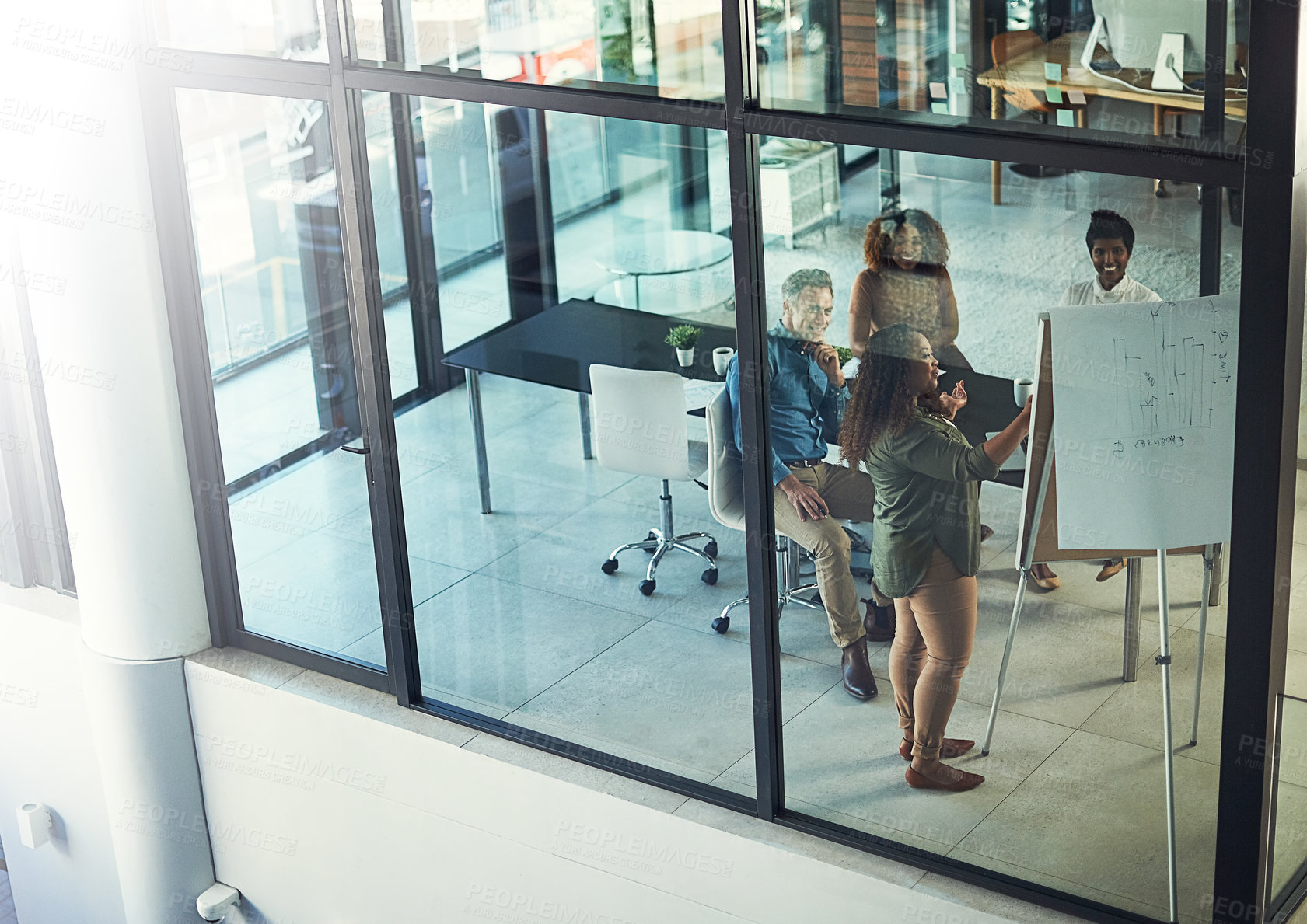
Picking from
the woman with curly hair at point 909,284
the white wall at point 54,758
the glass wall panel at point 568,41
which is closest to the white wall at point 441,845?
the white wall at point 54,758

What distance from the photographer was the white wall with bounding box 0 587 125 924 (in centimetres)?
557

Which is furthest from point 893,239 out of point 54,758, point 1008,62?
point 54,758

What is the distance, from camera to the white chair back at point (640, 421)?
3916mm

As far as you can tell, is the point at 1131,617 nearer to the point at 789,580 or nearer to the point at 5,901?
the point at 789,580

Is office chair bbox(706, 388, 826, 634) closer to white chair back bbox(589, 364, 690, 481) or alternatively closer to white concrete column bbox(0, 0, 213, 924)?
white chair back bbox(589, 364, 690, 481)

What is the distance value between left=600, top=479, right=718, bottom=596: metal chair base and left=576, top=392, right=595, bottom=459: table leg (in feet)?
0.91

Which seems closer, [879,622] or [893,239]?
[893,239]

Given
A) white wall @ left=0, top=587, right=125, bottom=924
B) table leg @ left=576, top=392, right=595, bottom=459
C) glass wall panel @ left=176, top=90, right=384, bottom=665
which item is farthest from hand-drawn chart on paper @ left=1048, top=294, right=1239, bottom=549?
white wall @ left=0, top=587, right=125, bottom=924

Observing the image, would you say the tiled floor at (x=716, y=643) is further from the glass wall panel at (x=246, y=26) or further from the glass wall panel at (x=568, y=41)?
the glass wall panel at (x=246, y=26)

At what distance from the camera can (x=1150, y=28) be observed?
2914mm

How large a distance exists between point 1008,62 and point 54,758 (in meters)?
4.63

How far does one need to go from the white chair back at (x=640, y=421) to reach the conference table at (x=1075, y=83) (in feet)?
3.70

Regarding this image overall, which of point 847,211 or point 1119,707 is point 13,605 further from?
point 1119,707

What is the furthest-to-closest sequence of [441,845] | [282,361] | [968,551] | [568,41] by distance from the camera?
[282,361] < [441,845] < [568,41] < [968,551]
